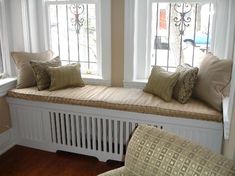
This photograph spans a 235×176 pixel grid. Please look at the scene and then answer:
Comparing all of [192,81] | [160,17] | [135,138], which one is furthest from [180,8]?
[135,138]

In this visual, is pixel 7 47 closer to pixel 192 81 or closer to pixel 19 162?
pixel 19 162

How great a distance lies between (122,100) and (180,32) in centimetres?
92

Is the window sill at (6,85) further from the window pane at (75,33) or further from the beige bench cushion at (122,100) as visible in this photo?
the window pane at (75,33)

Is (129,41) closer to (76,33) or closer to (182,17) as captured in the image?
(182,17)

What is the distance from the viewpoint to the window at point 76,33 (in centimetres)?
298

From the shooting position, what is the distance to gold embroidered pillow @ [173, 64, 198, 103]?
93.0 inches

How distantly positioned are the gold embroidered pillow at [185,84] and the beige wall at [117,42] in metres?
0.69

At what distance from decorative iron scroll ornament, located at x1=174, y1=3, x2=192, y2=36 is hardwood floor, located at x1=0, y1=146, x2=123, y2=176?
150cm

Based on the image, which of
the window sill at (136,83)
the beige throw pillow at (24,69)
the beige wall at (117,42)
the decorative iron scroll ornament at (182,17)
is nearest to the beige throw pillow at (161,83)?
the window sill at (136,83)

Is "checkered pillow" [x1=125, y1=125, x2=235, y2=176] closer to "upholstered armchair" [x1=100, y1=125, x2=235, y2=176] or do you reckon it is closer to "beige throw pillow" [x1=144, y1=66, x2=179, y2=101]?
"upholstered armchair" [x1=100, y1=125, x2=235, y2=176]

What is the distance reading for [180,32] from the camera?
272 centimetres

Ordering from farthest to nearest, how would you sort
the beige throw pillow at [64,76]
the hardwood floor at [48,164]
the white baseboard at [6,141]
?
the white baseboard at [6,141], the beige throw pillow at [64,76], the hardwood floor at [48,164]

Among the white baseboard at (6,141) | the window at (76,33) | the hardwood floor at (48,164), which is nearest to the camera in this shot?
the hardwood floor at (48,164)

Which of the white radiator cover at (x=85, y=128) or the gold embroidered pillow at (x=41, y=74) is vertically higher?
the gold embroidered pillow at (x=41, y=74)
